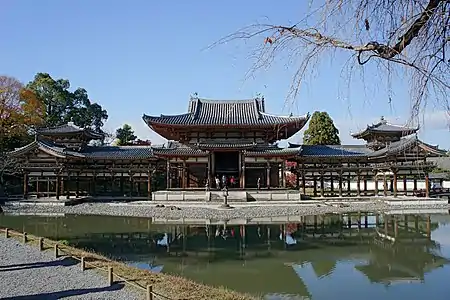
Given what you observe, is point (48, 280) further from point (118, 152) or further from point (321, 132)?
point (321, 132)

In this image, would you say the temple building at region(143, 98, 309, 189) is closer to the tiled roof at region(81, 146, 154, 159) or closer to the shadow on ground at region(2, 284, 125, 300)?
the tiled roof at region(81, 146, 154, 159)

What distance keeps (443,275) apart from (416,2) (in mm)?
9426

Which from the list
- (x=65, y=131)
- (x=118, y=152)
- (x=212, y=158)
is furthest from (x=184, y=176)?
(x=65, y=131)

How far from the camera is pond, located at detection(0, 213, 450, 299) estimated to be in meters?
9.39

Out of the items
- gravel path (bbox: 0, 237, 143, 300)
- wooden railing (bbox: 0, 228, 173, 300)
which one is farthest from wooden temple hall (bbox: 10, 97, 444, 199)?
gravel path (bbox: 0, 237, 143, 300)

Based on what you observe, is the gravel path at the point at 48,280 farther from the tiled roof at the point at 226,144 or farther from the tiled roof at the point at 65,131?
the tiled roof at the point at 65,131

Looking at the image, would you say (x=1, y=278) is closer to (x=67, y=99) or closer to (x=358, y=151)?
(x=358, y=151)

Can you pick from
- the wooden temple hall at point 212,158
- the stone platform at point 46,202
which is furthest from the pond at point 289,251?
the wooden temple hall at point 212,158

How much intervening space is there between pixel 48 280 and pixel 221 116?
27042mm

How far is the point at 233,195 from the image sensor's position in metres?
29.2

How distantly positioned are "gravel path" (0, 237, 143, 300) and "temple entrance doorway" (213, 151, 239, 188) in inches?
870

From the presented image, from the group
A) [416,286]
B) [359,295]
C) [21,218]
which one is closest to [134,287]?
[359,295]

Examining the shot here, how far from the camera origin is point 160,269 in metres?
10.8

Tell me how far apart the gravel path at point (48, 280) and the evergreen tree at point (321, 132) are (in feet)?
128
